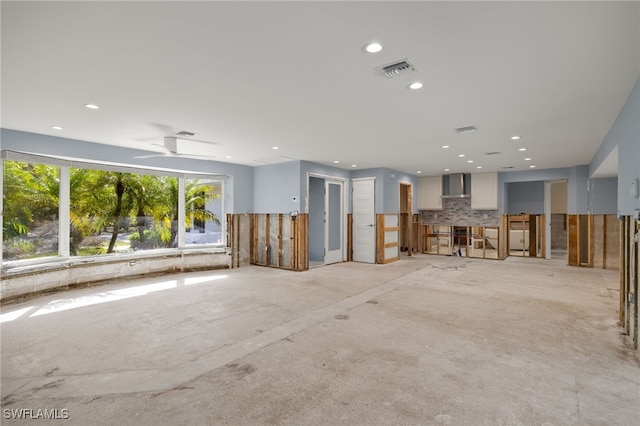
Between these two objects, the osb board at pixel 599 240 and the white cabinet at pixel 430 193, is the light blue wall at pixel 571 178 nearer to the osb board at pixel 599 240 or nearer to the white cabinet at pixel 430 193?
the osb board at pixel 599 240

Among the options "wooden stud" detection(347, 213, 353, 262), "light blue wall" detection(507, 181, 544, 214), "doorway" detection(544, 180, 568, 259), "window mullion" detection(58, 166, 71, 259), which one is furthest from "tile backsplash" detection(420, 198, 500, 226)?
"window mullion" detection(58, 166, 71, 259)

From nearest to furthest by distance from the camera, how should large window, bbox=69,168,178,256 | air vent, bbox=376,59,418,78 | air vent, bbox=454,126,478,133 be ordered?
air vent, bbox=376,59,418,78
air vent, bbox=454,126,478,133
large window, bbox=69,168,178,256

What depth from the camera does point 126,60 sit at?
8.30ft

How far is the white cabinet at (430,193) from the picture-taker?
10188 millimetres

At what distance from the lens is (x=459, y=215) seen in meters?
10.2

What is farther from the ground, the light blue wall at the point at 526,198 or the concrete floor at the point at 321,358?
the light blue wall at the point at 526,198

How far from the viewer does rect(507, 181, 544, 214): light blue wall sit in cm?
1063

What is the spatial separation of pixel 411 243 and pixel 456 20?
8461 millimetres

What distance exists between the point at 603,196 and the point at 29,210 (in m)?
11.6

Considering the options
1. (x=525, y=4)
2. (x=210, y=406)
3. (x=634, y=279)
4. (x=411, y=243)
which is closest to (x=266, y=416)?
(x=210, y=406)

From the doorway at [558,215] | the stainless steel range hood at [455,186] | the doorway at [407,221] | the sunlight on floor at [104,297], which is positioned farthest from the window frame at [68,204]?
the doorway at [558,215]

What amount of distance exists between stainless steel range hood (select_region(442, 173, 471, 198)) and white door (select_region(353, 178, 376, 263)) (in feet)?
9.80

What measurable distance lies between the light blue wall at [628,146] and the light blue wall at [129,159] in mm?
6868

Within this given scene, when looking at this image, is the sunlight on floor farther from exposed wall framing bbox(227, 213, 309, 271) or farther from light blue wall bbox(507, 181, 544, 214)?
light blue wall bbox(507, 181, 544, 214)
